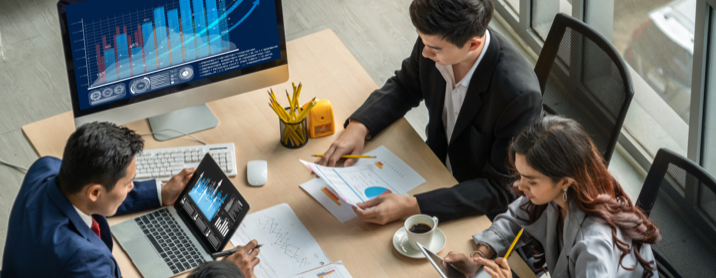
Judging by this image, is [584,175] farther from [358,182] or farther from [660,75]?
[660,75]

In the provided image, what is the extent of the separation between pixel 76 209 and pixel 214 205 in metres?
0.34

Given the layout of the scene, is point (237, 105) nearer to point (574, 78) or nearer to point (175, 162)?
point (175, 162)

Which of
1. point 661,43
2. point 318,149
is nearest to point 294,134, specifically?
point 318,149

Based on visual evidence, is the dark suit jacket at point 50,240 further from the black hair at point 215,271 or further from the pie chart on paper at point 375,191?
the pie chart on paper at point 375,191

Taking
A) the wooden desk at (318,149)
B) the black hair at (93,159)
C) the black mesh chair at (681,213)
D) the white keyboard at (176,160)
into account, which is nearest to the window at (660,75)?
the black mesh chair at (681,213)

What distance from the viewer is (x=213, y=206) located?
1.75 metres

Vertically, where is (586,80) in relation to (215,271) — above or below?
below

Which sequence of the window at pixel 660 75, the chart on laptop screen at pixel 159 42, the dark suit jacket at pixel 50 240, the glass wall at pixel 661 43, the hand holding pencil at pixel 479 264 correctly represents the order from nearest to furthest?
1. the dark suit jacket at pixel 50 240
2. the hand holding pencil at pixel 479 264
3. the chart on laptop screen at pixel 159 42
4. the window at pixel 660 75
5. the glass wall at pixel 661 43

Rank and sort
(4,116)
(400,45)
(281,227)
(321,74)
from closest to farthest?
(281,227) → (321,74) → (4,116) → (400,45)

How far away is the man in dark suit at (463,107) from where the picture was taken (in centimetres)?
184

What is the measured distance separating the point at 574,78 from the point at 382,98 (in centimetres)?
63

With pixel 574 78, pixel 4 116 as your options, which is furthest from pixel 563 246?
pixel 4 116

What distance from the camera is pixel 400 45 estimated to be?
382 cm

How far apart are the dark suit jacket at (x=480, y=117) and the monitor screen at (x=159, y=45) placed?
0.41 meters
